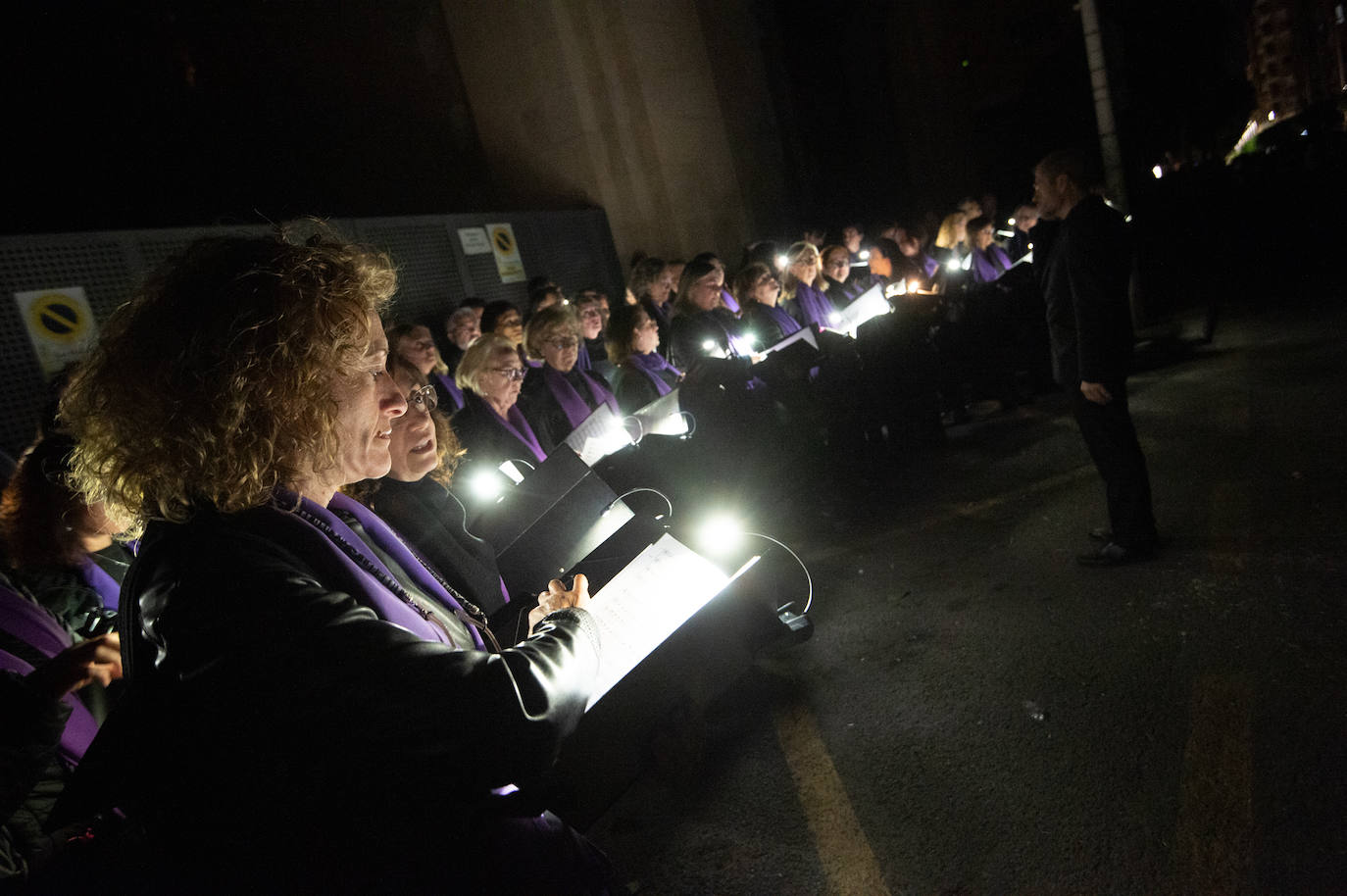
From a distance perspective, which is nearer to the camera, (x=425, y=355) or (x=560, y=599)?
(x=560, y=599)

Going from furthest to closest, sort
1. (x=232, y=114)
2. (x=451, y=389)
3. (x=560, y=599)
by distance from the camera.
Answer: (x=232, y=114)
(x=451, y=389)
(x=560, y=599)

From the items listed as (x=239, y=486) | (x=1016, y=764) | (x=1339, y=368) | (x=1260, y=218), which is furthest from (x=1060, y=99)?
(x=239, y=486)

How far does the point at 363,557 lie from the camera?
4.00 feet

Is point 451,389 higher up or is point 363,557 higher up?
point 451,389

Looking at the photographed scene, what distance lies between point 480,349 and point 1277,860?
13.6 feet

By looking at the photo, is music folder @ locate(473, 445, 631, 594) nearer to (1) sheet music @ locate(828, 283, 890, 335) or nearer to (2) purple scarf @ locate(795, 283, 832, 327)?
(1) sheet music @ locate(828, 283, 890, 335)

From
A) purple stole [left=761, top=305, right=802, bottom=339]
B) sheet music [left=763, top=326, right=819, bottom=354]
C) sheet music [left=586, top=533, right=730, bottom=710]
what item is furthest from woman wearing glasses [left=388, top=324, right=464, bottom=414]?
sheet music [left=586, top=533, right=730, bottom=710]

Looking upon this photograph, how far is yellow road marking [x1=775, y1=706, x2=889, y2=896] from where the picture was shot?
2441 mm

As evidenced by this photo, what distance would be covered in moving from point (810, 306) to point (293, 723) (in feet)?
24.3

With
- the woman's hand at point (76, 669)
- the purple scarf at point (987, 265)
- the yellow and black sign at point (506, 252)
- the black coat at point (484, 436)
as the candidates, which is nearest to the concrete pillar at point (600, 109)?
the yellow and black sign at point (506, 252)

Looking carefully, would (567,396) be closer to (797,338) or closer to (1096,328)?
(797,338)

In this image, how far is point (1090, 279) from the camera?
3.72m

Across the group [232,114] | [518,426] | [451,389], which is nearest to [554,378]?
[518,426]

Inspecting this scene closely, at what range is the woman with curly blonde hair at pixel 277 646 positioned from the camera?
37.6 inches
